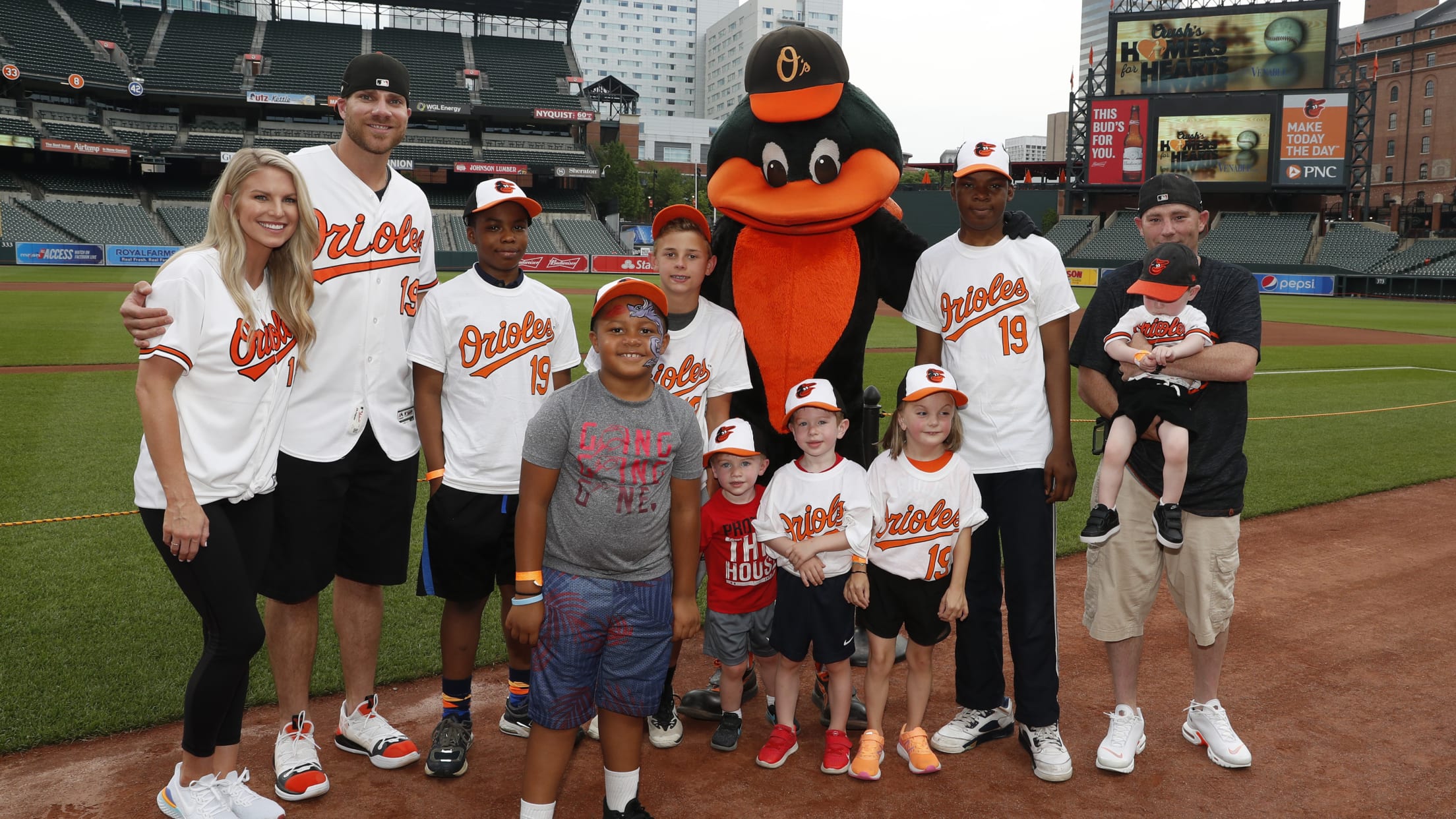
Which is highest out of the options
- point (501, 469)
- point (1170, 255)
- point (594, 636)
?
point (1170, 255)

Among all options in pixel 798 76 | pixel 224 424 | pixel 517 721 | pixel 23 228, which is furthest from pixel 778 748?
pixel 23 228

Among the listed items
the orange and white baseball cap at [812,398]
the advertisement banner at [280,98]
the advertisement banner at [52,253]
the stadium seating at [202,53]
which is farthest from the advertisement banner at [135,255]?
the orange and white baseball cap at [812,398]

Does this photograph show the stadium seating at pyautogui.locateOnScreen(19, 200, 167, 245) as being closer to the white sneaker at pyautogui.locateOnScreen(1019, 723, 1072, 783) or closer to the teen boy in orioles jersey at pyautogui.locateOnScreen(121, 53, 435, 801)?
the teen boy in orioles jersey at pyautogui.locateOnScreen(121, 53, 435, 801)

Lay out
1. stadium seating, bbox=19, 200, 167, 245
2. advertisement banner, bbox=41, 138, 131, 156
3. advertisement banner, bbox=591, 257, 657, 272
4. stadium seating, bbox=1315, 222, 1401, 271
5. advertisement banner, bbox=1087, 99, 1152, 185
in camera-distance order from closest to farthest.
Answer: stadium seating, bbox=19, 200, 167, 245, stadium seating, bbox=1315, 222, 1401, 271, advertisement banner, bbox=41, 138, 131, 156, advertisement banner, bbox=591, 257, 657, 272, advertisement banner, bbox=1087, 99, 1152, 185

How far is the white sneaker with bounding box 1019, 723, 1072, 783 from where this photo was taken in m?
3.62

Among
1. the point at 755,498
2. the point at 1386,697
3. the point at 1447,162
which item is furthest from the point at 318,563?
the point at 1447,162

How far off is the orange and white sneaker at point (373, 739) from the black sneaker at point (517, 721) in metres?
0.36

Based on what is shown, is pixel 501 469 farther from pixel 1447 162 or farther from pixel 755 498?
pixel 1447 162

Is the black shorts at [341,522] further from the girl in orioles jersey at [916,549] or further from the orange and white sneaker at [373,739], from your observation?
the girl in orioles jersey at [916,549]

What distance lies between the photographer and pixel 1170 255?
3.55 meters

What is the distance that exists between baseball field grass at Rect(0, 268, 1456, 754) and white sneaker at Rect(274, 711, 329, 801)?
833mm

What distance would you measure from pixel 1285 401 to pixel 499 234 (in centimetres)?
1217

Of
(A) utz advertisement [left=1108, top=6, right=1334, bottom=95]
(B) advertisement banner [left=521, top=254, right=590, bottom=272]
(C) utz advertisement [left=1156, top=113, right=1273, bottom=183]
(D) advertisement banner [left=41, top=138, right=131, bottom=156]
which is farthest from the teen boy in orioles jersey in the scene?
(D) advertisement banner [left=41, top=138, right=131, bottom=156]

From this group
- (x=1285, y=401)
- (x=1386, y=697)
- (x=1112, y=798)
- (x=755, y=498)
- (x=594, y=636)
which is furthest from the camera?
(x=1285, y=401)
